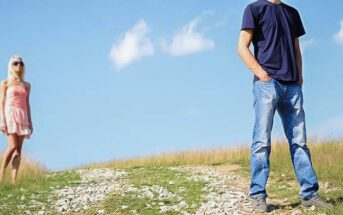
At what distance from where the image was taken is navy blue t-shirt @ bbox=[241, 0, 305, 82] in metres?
6.44

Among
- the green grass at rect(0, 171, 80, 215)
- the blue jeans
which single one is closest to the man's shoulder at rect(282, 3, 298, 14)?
the blue jeans

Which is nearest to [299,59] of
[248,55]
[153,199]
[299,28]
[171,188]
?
[299,28]

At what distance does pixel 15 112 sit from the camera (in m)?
10.3

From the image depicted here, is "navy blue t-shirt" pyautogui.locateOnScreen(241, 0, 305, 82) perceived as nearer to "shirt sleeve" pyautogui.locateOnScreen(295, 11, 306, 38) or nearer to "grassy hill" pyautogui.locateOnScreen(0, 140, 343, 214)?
"shirt sleeve" pyautogui.locateOnScreen(295, 11, 306, 38)

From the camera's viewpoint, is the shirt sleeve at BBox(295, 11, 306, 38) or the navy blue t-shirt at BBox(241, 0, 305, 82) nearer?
the navy blue t-shirt at BBox(241, 0, 305, 82)

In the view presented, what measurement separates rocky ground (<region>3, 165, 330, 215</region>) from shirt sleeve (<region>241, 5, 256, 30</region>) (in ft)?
8.00

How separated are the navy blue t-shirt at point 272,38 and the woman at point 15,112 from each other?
5581 mm

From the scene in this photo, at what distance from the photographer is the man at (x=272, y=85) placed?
20.9 ft

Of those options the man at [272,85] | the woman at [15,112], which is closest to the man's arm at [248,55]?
the man at [272,85]

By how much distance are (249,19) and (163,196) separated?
3363mm

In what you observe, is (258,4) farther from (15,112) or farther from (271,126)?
(15,112)

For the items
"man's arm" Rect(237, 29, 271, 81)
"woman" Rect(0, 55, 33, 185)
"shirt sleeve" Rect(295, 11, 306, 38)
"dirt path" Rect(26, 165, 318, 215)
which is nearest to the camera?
"man's arm" Rect(237, 29, 271, 81)

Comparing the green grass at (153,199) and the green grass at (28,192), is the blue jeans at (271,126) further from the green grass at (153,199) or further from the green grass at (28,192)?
the green grass at (28,192)

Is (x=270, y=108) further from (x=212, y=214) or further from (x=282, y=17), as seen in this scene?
(x=212, y=214)
